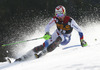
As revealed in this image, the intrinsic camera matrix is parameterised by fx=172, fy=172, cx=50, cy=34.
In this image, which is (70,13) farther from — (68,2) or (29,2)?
(29,2)

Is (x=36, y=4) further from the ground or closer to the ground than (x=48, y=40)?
further from the ground

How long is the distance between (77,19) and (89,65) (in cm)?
2061

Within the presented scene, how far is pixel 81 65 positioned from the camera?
323 cm

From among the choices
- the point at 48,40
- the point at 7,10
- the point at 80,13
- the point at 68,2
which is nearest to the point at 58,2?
the point at 68,2

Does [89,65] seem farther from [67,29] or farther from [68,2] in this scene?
[68,2]

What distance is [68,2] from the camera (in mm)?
28422

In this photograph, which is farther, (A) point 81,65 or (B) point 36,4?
(B) point 36,4

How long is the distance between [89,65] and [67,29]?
2.88 metres

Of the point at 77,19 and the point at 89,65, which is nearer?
the point at 89,65

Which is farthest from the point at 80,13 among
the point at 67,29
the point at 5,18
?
the point at 67,29

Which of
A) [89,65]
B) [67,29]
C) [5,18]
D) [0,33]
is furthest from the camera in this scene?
[5,18]

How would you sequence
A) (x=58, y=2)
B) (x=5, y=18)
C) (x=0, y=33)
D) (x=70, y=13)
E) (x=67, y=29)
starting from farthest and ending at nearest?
1. (x=58, y=2)
2. (x=70, y=13)
3. (x=5, y=18)
4. (x=0, y=33)
5. (x=67, y=29)

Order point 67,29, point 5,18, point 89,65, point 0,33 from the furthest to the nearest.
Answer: point 5,18, point 0,33, point 67,29, point 89,65

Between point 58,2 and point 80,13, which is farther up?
point 58,2
